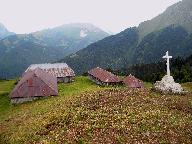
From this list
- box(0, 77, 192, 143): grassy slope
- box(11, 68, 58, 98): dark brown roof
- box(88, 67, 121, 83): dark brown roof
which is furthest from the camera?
box(88, 67, 121, 83): dark brown roof

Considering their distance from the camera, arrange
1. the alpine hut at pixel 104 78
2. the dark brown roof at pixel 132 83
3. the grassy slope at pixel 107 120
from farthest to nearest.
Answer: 1. the alpine hut at pixel 104 78
2. the dark brown roof at pixel 132 83
3. the grassy slope at pixel 107 120

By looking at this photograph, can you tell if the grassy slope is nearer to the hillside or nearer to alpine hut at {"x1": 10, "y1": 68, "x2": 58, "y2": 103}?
alpine hut at {"x1": 10, "y1": 68, "x2": 58, "y2": 103}

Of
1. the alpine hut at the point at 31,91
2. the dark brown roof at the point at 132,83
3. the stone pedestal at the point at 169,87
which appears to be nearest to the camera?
the stone pedestal at the point at 169,87

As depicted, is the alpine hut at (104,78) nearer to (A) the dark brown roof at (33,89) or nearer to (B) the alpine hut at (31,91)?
(A) the dark brown roof at (33,89)

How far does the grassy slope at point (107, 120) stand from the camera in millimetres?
33531

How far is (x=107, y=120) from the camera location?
124 ft

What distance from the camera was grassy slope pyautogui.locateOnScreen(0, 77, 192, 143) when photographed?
3353 centimetres

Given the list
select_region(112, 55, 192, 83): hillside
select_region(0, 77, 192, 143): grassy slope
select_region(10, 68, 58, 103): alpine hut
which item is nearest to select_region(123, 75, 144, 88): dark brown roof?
select_region(10, 68, 58, 103): alpine hut

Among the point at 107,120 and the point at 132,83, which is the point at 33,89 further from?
the point at 107,120

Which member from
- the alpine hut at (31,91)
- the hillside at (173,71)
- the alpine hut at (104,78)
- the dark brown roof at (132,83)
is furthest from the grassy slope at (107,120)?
the hillside at (173,71)

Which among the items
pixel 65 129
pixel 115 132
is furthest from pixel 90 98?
pixel 115 132

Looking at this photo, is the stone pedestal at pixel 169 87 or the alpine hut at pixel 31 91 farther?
the alpine hut at pixel 31 91

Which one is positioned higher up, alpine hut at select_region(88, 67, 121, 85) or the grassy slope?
alpine hut at select_region(88, 67, 121, 85)

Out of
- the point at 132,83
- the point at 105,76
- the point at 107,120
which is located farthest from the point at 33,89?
the point at 107,120
